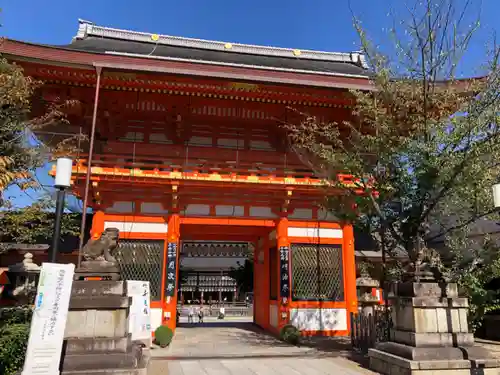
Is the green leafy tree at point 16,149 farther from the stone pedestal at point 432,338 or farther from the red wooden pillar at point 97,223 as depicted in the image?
the stone pedestal at point 432,338

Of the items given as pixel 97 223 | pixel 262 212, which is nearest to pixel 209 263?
pixel 262 212

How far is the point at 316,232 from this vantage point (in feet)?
48.0

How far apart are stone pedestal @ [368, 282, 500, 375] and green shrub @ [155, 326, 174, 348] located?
657 cm

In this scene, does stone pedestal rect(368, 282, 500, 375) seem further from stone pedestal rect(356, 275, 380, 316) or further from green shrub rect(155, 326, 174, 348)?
green shrub rect(155, 326, 174, 348)

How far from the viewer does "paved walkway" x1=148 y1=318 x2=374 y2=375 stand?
8.20m

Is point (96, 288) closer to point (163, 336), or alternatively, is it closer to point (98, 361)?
point (98, 361)

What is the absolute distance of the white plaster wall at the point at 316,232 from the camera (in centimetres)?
1449

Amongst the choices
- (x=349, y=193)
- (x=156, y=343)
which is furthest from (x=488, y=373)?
(x=156, y=343)

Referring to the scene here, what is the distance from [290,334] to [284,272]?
224cm

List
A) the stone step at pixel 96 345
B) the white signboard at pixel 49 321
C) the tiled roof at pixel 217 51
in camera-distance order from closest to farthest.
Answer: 1. the white signboard at pixel 49 321
2. the stone step at pixel 96 345
3. the tiled roof at pixel 217 51

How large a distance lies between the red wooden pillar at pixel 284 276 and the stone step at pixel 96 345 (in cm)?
786

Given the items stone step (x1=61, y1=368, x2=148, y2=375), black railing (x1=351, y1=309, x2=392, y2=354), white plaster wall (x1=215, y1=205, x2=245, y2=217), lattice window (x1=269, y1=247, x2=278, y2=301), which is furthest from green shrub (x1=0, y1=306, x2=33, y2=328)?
lattice window (x1=269, y1=247, x2=278, y2=301)

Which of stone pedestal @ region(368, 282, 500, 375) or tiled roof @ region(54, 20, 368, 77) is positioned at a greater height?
tiled roof @ region(54, 20, 368, 77)

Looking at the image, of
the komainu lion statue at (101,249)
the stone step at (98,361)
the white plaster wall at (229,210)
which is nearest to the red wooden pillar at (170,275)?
the white plaster wall at (229,210)
